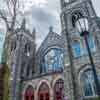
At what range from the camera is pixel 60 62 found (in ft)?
64.3

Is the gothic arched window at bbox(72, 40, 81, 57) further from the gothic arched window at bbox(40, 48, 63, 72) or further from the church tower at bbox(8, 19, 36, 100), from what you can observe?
the church tower at bbox(8, 19, 36, 100)

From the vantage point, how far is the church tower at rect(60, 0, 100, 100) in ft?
44.9

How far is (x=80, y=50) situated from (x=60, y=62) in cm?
489

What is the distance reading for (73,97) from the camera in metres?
13.5

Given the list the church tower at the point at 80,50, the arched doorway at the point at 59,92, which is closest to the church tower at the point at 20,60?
the arched doorway at the point at 59,92

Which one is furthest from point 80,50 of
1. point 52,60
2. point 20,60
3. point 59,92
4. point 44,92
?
point 20,60

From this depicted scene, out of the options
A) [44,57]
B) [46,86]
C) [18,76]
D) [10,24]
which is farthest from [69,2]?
[10,24]

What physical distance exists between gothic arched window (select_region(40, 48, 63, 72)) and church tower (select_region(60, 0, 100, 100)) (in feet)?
13.2

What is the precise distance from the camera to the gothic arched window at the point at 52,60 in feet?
64.7

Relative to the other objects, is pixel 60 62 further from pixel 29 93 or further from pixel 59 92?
pixel 29 93

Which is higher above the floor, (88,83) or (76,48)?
(76,48)

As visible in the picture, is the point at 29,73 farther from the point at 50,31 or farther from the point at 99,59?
the point at 99,59

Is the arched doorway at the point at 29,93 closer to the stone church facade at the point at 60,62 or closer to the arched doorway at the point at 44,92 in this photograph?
the stone church facade at the point at 60,62

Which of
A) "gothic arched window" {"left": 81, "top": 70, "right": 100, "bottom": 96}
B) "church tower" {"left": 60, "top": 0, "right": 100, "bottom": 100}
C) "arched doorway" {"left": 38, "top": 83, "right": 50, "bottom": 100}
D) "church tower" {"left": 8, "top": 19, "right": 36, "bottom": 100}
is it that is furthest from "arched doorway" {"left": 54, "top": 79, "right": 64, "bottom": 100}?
"church tower" {"left": 8, "top": 19, "right": 36, "bottom": 100}
